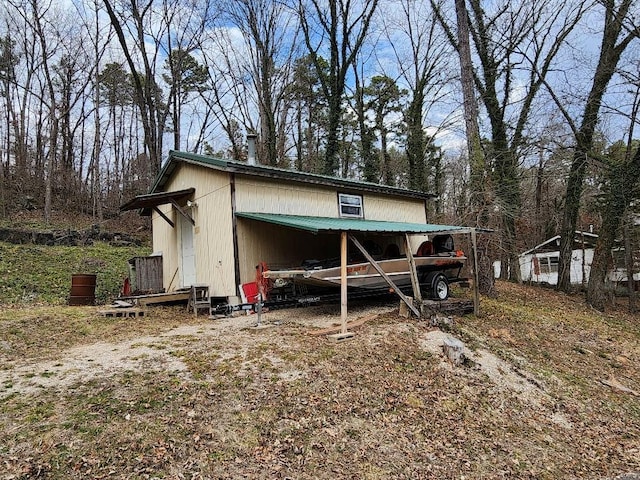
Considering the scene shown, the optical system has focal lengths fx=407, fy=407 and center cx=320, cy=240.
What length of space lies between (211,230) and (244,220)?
119cm

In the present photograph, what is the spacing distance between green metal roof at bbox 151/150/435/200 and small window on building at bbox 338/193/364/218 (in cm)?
27

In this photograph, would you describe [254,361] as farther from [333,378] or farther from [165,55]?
[165,55]

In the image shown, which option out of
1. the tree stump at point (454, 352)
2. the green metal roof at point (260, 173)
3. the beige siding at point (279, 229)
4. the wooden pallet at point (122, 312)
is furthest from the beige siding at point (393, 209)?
the wooden pallet at point (122, 312)

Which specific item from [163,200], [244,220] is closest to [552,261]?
[244,220]

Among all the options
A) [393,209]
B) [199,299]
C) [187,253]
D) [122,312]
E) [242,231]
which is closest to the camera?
[122,312]

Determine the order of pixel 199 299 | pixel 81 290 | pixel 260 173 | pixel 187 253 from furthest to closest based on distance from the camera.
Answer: pixel 187 253, pixel 81 290, pixel 199 299, pixel 260 173

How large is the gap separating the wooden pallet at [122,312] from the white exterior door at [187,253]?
7.54 ft

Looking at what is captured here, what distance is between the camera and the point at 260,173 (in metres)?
10.5

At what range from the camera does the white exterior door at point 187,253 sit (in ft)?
39.3

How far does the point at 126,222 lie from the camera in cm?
2369

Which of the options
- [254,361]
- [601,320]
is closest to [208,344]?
[254,361]

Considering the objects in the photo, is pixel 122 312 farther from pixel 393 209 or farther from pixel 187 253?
pixel 393 209

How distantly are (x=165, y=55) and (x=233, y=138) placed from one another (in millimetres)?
5645

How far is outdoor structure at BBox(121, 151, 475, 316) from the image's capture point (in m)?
10.2
